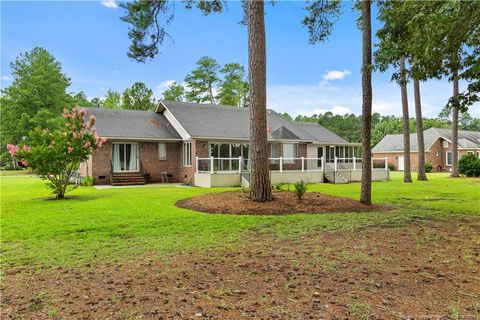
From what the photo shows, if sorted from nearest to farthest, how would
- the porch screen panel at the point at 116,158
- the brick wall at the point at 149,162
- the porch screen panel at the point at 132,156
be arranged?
the brick wall at the point at 149,162, the porch screen panel at the point at 116,158, the porch screen panel at the point at 132,156

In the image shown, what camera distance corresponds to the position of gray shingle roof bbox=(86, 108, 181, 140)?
833 inches

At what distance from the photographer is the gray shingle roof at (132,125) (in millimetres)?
21156

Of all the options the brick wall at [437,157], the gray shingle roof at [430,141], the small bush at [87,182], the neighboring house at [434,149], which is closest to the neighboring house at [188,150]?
the small bush at [87,182]

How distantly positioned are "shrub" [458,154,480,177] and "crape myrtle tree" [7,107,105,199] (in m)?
27.3

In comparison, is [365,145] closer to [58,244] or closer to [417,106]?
[58,244]

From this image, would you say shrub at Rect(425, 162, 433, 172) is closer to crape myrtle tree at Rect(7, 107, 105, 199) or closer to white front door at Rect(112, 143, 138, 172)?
white front door at Rect(112, 143, 138, 172)

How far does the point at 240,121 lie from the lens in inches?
996

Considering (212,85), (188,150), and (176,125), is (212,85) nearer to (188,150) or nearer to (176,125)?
(176,125)

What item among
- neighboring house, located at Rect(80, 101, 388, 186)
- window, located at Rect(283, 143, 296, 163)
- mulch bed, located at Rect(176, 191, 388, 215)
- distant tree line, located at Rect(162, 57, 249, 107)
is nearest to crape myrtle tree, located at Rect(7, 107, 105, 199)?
mulch bed, located at Rect(176, 191, 388, 215)

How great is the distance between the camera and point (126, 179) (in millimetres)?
20391

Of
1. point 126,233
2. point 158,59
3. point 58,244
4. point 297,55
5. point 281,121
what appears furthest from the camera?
point 281,121

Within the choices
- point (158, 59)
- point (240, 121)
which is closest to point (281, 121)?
point (240, 121)

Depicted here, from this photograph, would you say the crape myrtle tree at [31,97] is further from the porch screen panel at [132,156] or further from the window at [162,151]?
the window at [162,151]

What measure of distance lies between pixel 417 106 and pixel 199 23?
16778 millimetres
